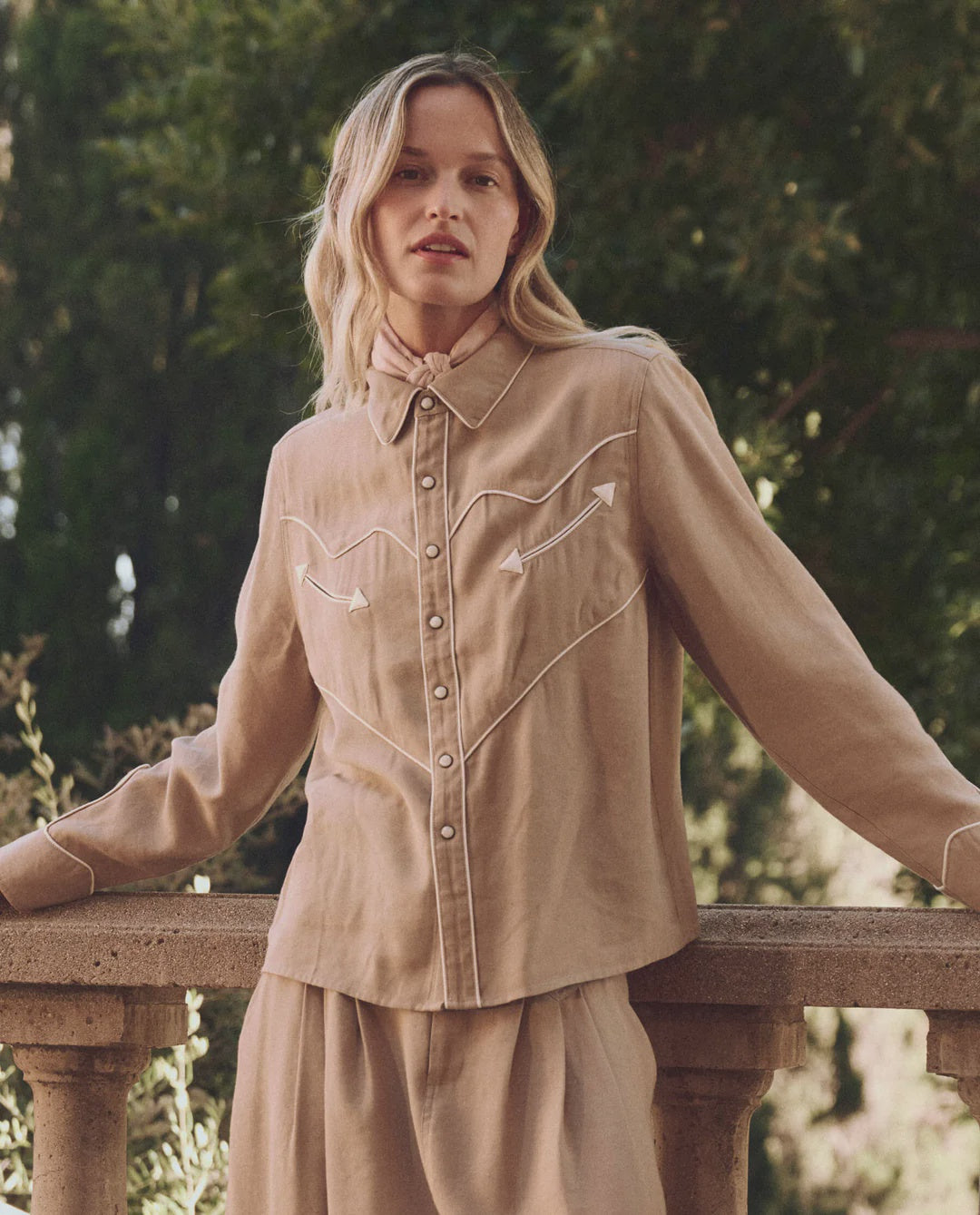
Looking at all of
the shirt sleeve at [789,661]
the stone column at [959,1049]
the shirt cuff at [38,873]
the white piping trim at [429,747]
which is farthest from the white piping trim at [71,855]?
the stone column at [959,1049]

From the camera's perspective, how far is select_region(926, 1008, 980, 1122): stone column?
1.87m

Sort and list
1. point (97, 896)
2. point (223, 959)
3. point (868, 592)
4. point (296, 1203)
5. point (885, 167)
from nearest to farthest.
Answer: point (296, 1203) → point (223, 959) → point (97, 896) → point (885, 167) → point (868, 592)

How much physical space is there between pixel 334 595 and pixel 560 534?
27 cm

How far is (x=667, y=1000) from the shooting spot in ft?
6.26

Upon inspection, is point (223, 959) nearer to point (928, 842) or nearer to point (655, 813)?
point (655, 813)

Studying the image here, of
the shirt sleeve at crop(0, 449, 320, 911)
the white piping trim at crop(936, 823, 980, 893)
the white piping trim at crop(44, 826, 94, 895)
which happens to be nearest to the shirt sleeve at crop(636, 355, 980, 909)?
the white piping trim at crop(936, 823, 980, 893)

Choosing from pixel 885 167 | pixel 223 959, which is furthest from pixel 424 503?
pixel 885 167

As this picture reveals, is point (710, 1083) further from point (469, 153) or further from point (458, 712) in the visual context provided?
point (469, 153)

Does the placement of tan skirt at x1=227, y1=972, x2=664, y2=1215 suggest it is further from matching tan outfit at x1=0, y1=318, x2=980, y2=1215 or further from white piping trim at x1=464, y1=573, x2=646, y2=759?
white piping trim at x1=464, y1=573, x2=646, y2=759

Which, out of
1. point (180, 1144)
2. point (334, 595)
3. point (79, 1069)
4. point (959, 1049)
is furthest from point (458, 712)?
point (180, 1144)

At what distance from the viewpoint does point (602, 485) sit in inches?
71.0

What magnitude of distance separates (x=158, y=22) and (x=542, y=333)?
462 centimetres

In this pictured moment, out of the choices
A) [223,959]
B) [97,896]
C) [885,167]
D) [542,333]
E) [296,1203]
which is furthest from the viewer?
[885,167]

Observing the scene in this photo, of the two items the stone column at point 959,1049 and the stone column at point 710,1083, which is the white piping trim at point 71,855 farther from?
the stone column at point 959,1049
